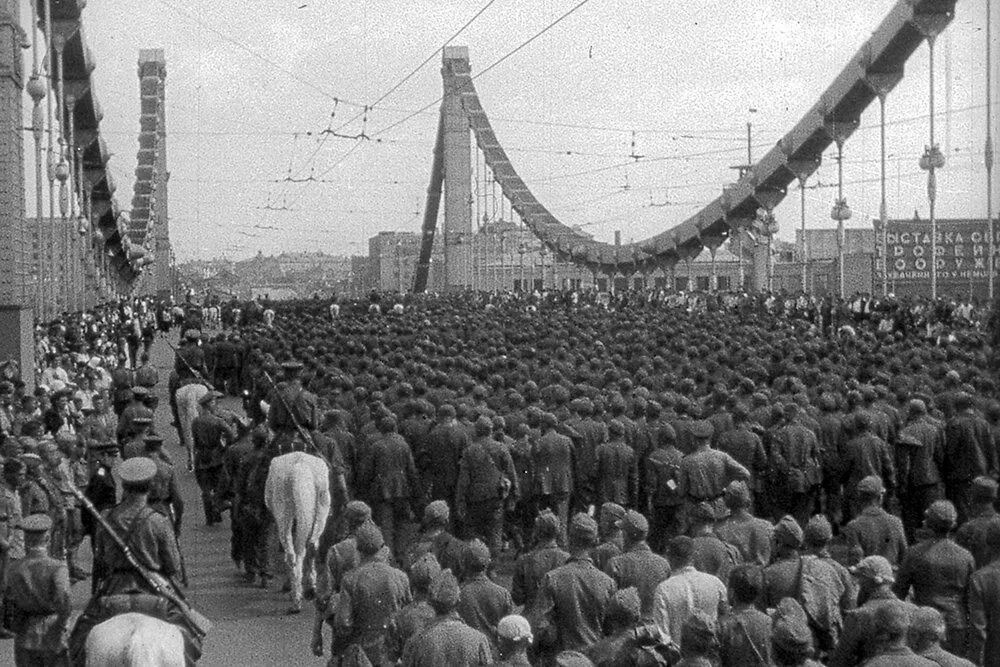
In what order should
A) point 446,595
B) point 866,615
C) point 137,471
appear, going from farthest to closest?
point 137,471 → point 446,595 → point 866,615

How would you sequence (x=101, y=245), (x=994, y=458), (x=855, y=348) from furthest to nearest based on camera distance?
(x=101, y=245)
(x=855, y=348)
(x=994, y=458)

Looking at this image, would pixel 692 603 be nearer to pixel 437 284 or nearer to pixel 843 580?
pixel 843 580

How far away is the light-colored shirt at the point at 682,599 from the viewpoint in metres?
7.13

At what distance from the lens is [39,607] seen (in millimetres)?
8156

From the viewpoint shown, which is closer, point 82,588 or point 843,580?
point 843,580

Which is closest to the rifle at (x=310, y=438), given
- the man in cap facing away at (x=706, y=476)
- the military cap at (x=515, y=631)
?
the man in cap facing away at (x=706, y=476)

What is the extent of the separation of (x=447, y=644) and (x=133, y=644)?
1483 millimetres

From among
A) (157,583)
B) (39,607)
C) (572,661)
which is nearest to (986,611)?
(572,661)

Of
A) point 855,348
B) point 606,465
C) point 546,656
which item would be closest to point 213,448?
point 606,465

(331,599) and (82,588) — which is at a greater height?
(331,599)

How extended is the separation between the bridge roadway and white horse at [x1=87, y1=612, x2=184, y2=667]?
317cm

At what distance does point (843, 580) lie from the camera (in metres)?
7.50

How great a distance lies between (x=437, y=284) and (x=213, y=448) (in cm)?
9902

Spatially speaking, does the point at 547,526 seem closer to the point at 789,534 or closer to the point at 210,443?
the point at 789,534
